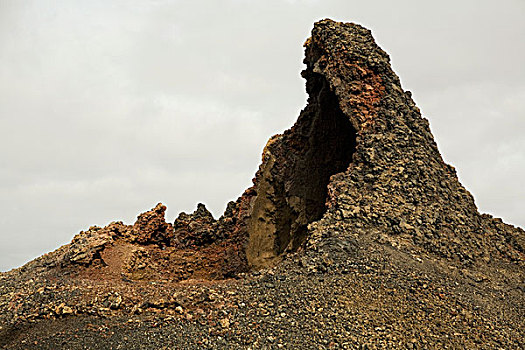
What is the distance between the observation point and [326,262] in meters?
12.4

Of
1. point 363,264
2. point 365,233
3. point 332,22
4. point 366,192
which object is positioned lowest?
point 363,264

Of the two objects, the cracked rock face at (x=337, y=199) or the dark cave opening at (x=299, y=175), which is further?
the dark cave opening at (x=299, y=175)

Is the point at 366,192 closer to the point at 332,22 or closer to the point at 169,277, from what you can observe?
the point at 332,22

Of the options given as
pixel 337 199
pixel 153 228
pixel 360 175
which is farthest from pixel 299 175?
pixel 153 228

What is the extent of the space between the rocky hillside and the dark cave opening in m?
0.07

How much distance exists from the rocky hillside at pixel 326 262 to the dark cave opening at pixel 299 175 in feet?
0.22

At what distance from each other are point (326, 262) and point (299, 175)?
935 centimetres

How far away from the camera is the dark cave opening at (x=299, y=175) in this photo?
20031 millimetres

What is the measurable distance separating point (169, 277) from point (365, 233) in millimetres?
10609

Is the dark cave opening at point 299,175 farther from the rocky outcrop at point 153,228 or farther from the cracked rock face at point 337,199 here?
the rocky outcrop at point 153,228

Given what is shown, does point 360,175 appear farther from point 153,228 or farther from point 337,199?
point 153,228

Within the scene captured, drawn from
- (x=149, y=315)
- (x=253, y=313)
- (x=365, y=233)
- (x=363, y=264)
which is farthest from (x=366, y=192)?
(x=149, y=315)

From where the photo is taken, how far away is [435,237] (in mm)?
14250

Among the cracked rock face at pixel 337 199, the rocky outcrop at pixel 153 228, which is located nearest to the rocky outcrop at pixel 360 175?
the cracked rock face at pixel 337 199
